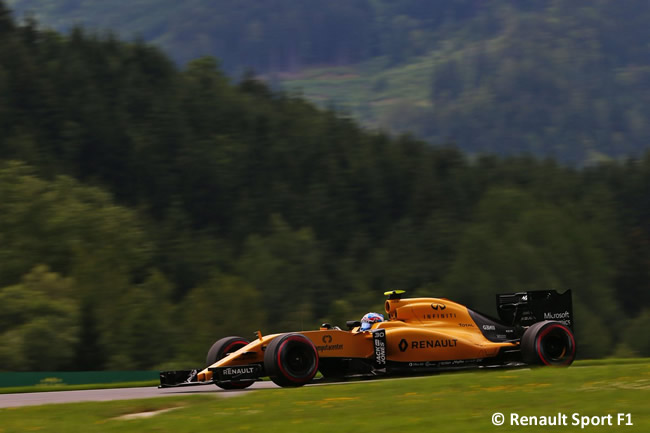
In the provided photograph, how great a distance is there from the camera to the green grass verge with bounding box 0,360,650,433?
11.0 m

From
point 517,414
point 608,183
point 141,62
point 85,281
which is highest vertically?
point 141,62

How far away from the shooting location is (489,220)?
3137 inches

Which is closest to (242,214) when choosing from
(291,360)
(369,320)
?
(369,320)

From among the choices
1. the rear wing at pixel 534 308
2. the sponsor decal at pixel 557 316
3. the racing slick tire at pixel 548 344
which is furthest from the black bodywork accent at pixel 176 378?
the sponsor decal at pixel 557 316

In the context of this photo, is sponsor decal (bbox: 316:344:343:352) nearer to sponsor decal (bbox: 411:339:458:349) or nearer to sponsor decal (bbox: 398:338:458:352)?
sponsor decal (bbox: 398:338:458:352)

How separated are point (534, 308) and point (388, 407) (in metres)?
7.91

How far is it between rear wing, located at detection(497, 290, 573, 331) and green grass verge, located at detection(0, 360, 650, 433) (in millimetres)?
4191

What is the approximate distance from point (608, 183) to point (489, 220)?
70.5 ft

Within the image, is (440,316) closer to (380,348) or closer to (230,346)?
(380,348)

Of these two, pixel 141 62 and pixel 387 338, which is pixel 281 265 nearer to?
pixel 141 62

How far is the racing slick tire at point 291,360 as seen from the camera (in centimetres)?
1561

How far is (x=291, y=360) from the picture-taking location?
52.2 feet

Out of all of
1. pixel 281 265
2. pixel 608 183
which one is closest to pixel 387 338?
pixel 281 265

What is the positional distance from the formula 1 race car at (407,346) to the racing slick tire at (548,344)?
0.02 m
